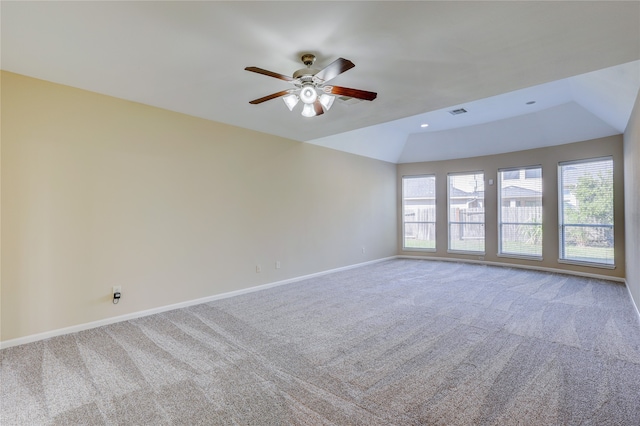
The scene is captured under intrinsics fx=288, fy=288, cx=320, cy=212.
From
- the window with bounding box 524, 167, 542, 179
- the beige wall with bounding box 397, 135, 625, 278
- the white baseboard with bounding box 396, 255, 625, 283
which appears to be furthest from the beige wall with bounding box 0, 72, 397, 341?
the window with bounding box 524, 167, 542, 179

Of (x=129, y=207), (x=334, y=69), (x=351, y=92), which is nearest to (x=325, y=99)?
(x=351, y=92)

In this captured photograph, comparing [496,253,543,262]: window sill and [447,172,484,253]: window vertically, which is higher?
[447,172,484,253]: window

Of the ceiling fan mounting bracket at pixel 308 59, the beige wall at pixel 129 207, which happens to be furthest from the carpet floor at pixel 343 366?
the ceiling fan mounting bracket at pixel 308 59

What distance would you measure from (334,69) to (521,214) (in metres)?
6.44

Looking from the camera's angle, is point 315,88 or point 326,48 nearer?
point 326,48

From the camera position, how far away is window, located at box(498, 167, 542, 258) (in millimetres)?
6480

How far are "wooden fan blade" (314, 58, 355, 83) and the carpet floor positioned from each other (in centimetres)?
249

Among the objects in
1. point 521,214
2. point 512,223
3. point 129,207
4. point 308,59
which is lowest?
point 512,223

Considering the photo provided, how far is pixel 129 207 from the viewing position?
368 cm

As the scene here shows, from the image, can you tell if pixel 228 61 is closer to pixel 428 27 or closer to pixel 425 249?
pixel 428 27

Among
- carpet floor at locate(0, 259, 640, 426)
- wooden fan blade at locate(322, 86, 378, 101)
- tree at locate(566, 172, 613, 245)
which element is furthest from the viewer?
tree at locate(566, 172, 613, 245)

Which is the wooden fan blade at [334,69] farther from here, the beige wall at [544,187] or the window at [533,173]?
the window at [533,173]

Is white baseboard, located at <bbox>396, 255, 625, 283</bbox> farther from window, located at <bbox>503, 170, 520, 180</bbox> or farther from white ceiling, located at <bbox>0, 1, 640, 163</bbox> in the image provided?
white ceiling, located at <bbox>0, 1, 640, 163</bbox>

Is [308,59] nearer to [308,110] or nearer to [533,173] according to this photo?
[308,110]
